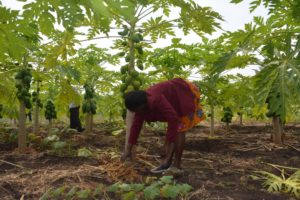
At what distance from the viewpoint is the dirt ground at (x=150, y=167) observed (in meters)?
4.02

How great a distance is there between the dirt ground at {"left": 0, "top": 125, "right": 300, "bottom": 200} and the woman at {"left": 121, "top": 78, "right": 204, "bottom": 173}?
29cm

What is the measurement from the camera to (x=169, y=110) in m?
4.23

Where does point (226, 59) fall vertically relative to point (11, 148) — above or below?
above

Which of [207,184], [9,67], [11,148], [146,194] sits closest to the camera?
[146,194]

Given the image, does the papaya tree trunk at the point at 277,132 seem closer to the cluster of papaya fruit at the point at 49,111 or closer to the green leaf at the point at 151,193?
the green leaf at the point at 151,193

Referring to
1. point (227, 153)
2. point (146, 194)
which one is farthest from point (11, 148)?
point (146, 194)

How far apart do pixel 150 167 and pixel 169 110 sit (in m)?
0.96

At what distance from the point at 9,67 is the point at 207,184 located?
3480 millimetres

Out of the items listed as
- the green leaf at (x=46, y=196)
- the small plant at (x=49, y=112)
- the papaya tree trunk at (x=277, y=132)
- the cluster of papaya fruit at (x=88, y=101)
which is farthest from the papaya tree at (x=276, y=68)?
the small plant at (x=49, y=112)

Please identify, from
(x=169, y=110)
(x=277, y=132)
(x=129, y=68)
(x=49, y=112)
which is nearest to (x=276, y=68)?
(x=169, y=110)

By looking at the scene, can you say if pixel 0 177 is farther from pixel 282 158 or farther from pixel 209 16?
pixel 282 158

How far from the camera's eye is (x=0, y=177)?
4441mm

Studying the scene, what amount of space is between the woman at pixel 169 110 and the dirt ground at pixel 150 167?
0.29 metres

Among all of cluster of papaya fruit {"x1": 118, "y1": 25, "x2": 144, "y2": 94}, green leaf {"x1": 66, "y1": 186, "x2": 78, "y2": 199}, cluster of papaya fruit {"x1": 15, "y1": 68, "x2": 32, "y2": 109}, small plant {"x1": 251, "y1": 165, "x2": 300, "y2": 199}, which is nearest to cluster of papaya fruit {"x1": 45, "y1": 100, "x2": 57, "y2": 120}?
cluster of papaya fruit {"x1": 15, "y1": 68, "x2": 32, "y2": 109}
